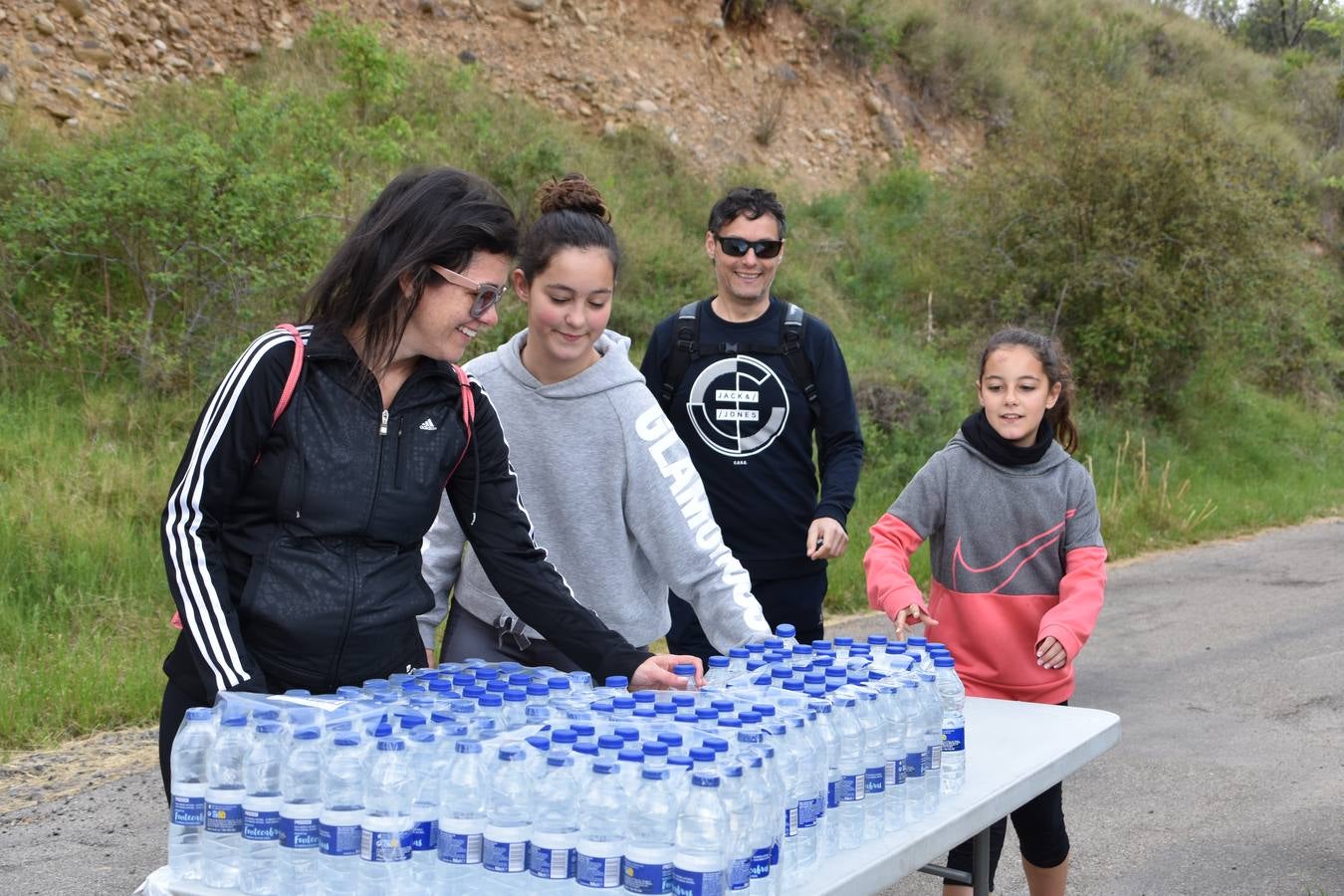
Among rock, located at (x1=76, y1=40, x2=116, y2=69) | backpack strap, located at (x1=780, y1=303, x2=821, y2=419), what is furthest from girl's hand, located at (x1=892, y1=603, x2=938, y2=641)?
rock, located at (x1=76, y1=40, x2=116, y2=69)

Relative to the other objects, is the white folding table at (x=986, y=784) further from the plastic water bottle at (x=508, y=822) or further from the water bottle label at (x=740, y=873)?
the plastic water bottle at (x=508, y=822)

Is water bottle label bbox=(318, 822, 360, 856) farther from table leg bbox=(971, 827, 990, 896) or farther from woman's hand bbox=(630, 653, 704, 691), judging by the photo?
table leg bbox=(971, 827, 990, 896)

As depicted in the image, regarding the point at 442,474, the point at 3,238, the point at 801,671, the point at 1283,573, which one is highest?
the point at 3,238

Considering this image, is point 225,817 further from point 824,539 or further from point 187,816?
point 824,539

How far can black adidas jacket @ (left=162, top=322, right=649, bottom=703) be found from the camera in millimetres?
2953

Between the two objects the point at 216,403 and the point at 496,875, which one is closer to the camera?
the point at 496,875

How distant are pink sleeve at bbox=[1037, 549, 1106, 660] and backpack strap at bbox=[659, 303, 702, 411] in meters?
1.72

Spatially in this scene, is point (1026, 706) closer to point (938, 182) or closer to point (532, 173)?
point (532, 173)

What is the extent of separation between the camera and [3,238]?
1093 centimetres

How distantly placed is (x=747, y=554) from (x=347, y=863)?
9.80 feet

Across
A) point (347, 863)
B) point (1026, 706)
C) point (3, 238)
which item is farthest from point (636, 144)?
point (347, 863)

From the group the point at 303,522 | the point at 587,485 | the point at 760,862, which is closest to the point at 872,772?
the point at 760,862

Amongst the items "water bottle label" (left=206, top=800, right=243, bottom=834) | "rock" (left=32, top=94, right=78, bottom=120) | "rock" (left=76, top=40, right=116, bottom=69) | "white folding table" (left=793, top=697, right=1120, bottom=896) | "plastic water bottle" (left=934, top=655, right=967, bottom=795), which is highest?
"rock" (left=76, top=40, right=116, bottom=69)

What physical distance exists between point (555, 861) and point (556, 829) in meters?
0.06
